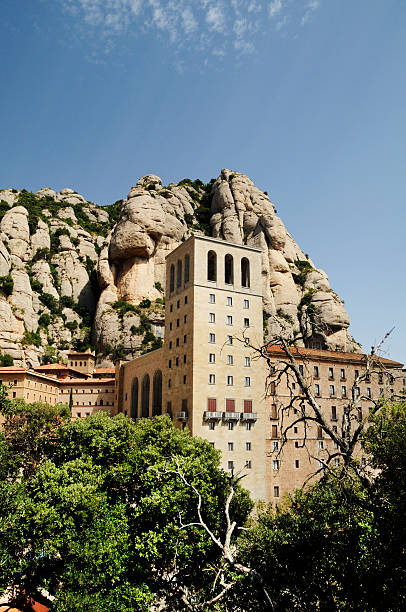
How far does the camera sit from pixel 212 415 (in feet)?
163

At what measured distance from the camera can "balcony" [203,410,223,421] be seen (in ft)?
163

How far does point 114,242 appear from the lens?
101875 mm

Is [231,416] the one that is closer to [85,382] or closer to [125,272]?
[85,382]

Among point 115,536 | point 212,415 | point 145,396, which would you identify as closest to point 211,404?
point 212,415

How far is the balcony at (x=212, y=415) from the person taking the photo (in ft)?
163

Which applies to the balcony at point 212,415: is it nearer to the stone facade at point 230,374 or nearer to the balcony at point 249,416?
the stone facade at point 230,374

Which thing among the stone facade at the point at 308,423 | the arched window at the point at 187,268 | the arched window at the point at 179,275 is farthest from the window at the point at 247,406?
the arched window at the point at 179,275

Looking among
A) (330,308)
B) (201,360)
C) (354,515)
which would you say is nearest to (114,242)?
(330,308)

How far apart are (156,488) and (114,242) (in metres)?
81.1

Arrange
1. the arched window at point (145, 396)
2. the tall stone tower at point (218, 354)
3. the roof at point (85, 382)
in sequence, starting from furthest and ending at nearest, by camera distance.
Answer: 1. the roof at point (85, 382)
2. the arched window at point (145, 396)
3. the tall stone tower at point (218, 354)

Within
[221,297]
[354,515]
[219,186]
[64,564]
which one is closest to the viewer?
[354,515]

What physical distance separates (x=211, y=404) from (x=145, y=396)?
63.6ft

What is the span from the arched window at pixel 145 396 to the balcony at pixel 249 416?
1949 centimetres

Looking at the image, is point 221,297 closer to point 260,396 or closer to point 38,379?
point 260,396
